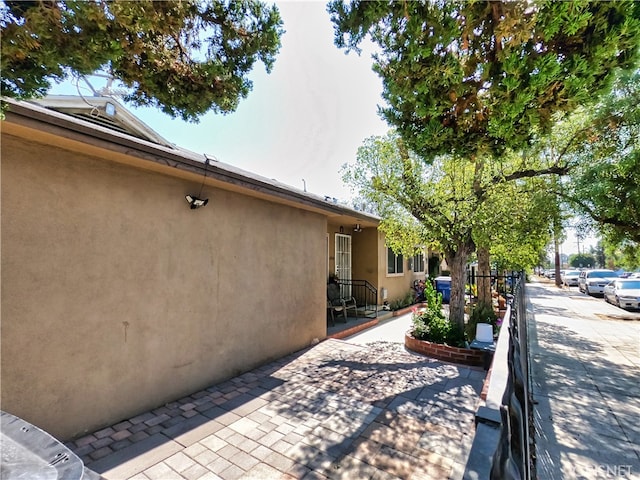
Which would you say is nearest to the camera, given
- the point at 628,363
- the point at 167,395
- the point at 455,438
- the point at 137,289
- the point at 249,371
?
the point at 455,438

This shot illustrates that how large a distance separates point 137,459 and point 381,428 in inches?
107

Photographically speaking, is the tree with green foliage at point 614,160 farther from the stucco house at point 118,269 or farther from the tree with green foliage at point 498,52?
the stucco house at point 118,269

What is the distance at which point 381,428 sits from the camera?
3766 mm

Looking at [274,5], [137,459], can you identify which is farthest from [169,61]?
[137,459]

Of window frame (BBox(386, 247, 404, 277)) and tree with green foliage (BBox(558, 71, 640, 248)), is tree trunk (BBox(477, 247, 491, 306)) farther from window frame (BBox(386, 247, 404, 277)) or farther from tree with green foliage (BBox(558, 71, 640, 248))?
tree with green foliage (BBox(558, 71, 640, 248))

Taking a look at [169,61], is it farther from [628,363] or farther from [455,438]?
[628,363]

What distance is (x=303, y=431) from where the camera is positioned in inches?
146

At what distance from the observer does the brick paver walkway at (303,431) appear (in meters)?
3.05

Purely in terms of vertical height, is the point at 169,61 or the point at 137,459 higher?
the point at 169,61

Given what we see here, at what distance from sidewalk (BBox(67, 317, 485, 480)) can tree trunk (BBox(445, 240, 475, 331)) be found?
191cm

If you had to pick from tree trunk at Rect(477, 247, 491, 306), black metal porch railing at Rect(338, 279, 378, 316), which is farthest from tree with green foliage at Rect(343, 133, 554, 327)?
black metal porch railing at Rect(338, 279, 378, 316)

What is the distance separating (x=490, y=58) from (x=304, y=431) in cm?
442

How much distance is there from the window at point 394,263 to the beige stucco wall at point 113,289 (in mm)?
8250

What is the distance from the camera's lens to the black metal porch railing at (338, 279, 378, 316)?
468 inches
